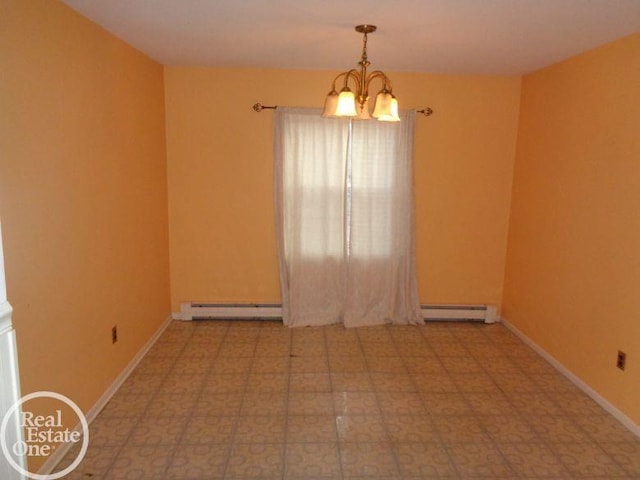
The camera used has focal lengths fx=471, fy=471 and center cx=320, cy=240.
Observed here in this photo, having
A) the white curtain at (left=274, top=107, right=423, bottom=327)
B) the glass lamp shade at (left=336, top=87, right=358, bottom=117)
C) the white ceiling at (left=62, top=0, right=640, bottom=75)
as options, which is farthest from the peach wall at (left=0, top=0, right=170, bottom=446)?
the glass lamp shade at (left=336, top=87, right=358, bottom=117)

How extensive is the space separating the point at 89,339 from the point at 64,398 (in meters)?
0.37

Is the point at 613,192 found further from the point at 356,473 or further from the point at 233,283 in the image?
the point at 233,283

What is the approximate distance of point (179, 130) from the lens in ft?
13.5

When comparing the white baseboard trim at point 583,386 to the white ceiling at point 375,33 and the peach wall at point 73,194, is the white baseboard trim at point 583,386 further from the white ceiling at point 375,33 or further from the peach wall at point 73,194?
the peach wall at point 73,194

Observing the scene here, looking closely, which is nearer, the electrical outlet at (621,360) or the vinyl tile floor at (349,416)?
the vinyl tile floor at (349,416)

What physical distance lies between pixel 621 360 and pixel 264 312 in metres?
2.79

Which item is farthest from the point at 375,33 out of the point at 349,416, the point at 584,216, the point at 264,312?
the point at 264,312

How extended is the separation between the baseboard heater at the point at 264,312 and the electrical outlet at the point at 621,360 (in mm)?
1563

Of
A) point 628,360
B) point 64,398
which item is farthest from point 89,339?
point 628,360

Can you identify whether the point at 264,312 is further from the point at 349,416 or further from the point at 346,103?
the point at 346,103

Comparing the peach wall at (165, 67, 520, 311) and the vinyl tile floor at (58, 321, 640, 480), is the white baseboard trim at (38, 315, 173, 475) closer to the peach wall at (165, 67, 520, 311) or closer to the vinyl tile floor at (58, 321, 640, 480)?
the vinyl tile floor at (58, 321, 640, 480)

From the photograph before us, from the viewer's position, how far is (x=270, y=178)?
13.8 ft

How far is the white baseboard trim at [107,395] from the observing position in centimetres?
226

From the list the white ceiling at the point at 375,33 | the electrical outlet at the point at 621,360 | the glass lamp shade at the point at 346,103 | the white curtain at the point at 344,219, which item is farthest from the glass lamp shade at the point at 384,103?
the electrical outlet at the point at 621,360
